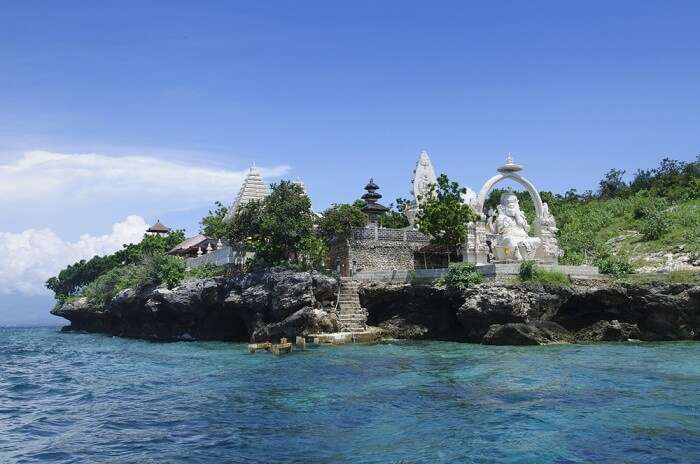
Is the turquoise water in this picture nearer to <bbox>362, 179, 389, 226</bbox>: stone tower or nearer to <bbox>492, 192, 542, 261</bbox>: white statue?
<bbox>492, 192, 542, 261</bbox>: white statue

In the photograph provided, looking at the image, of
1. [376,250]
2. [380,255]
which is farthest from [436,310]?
[376,250]

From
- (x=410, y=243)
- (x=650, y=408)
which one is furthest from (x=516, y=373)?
(x=410, y=243)

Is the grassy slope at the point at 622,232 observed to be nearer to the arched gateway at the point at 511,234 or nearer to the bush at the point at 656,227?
the bush at the point at 656,227

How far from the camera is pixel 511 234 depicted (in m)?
38.3

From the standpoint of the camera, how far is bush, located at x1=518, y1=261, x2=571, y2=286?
35.4 metres

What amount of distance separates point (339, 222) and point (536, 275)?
13.7 metres

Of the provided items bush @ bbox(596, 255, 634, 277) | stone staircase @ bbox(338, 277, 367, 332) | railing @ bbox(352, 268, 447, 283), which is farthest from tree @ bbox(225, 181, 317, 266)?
bush @ bbox(596, 255, 634, 277)

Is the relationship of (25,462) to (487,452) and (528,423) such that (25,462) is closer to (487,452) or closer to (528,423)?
(487,452)

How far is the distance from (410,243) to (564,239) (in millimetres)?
15663

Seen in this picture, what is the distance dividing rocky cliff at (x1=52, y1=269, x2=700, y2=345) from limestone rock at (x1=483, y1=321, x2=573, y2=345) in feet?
0.17

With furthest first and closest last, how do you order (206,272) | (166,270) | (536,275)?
(166,270) < (206,272) < (536,275)

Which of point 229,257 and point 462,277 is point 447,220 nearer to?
point 462,277

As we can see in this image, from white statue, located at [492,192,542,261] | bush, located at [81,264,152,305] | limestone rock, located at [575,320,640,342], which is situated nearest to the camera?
limestone rock, located at [575,320,640,342]

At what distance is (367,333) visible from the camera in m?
37.7
